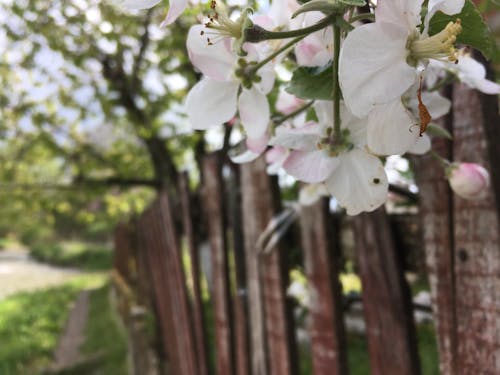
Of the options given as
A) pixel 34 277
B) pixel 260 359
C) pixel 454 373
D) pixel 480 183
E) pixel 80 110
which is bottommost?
pixel 34 277

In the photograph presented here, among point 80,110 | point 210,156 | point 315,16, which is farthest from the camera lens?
point 80,110

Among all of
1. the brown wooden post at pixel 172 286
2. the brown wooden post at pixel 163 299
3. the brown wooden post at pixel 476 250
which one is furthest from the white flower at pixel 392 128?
the brown wooden post at pixel 163 299

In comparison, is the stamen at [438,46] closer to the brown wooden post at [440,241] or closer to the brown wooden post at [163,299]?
the brown wooden post at [440,241]

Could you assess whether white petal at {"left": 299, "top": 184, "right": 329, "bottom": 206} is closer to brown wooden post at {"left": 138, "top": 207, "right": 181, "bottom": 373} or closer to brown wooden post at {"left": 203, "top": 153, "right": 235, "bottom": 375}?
brown wooden post at {"left": 203, "top": 153, "right": 235, "bottom": 375}

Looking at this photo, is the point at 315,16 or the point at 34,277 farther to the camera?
the point at 34,277

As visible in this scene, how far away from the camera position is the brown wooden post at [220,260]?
1581 millimetres

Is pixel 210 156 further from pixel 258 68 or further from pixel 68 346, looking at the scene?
pixel 68 346

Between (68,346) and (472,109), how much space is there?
6.83 m

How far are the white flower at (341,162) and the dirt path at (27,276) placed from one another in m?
12.8

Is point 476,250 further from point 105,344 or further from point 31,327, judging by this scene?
point 31,327

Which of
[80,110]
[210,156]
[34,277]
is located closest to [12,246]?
[34,277]

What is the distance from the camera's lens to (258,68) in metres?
0.44

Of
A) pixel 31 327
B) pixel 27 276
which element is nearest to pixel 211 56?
pixel 31 327

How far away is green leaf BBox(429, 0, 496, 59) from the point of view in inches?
14.5
